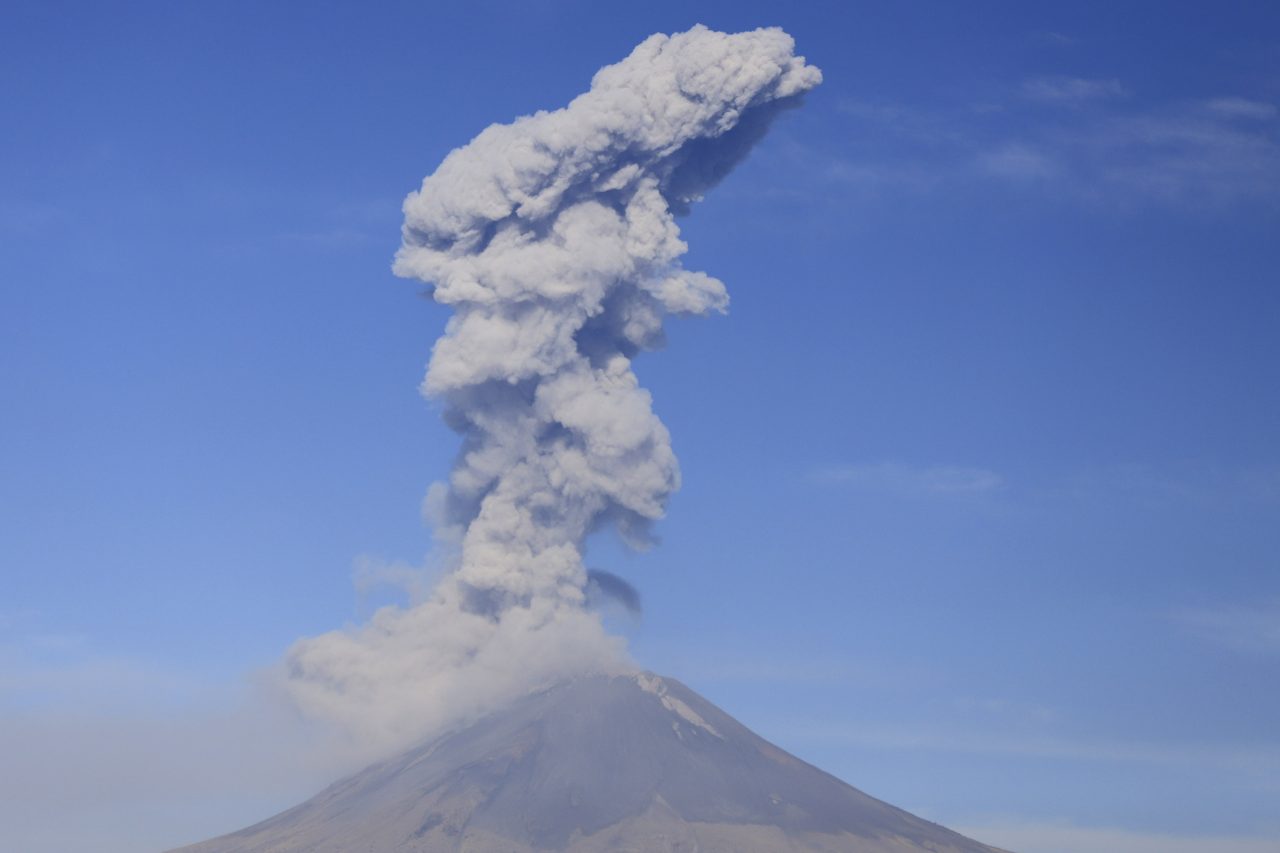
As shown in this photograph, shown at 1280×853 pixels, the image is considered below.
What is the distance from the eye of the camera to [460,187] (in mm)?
62312

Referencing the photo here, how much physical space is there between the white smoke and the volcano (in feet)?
27.5

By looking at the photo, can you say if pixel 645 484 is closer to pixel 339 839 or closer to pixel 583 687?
pixel 583 687

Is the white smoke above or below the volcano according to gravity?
above

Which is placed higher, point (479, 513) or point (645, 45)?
point (645, 45)

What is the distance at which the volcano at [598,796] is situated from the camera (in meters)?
65.7

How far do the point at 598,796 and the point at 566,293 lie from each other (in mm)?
25108

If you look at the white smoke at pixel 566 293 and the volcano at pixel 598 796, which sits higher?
the white smoke at pixel 566 293

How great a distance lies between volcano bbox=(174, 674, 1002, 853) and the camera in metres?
65.7

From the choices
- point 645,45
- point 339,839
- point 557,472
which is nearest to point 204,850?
point 339,839

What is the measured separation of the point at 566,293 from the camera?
6088 centimetres

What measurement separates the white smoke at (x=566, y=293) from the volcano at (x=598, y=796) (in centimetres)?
838

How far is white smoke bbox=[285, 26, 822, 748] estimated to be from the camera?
61188 millimetres

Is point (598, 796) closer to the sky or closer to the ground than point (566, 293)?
closer to the ground

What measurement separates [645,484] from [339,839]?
22.2m
